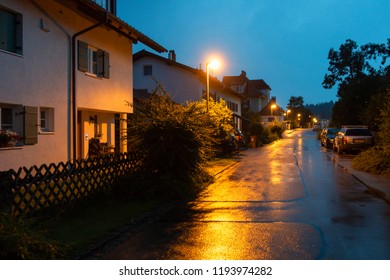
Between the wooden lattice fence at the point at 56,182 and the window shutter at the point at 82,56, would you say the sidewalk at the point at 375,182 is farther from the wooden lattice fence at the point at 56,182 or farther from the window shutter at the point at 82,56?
the window shutter at the point at 82,56

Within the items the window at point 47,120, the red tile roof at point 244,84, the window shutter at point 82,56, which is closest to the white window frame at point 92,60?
the window shutter at point 82,56

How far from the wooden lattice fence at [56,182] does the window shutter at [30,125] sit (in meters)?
3.16

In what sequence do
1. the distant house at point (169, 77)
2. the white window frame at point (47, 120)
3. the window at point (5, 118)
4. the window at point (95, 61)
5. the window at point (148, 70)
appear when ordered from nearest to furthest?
the window at point (5, 118)
the white window frame at point (47, 120)
the window at point (95, 61)
the distant house at point (169, 77)
the window at point (148, 70)

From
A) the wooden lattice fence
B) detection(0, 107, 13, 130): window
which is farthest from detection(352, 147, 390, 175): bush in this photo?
detection(0, 107, 13, 130): window

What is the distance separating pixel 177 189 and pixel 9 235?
579cm

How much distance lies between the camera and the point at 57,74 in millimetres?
14039

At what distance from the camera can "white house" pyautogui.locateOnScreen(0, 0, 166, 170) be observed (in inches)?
478

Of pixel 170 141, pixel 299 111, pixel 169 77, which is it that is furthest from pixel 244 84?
pixel 170 141

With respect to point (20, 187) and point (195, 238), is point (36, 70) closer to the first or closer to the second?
point (20, 187)

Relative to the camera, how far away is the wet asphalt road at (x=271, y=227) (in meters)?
5.99

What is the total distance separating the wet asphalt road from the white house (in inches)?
217

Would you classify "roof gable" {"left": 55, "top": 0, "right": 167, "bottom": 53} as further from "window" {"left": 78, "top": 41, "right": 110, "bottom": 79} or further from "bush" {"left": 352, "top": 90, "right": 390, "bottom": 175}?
"bush" {"left": 352, "top": 90, "right": 390, "bottom": 175}

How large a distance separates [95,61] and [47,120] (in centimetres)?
397

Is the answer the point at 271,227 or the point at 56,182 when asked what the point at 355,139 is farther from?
the point at 56,182
